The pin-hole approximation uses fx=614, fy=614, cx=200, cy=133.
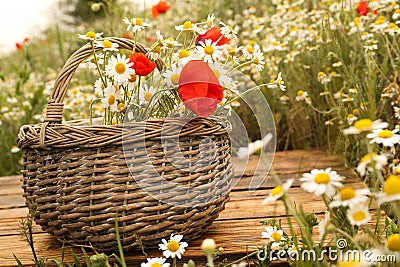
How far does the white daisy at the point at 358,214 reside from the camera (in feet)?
2.65

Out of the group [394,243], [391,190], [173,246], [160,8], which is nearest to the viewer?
[391,190]

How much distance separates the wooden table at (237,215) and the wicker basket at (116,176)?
3.2 inches

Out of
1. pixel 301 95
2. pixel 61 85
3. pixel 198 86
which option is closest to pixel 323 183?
pixel 198 86

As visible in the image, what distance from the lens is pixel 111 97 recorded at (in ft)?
4.42

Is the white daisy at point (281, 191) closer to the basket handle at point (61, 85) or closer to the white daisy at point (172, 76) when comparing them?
the white daisy at point (172, 76)

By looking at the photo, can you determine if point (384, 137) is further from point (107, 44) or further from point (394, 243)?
point (107, 44)

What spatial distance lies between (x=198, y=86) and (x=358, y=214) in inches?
21.4

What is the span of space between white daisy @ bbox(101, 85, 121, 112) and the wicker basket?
0.23 ft

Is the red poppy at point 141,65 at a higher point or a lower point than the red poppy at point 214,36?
lower

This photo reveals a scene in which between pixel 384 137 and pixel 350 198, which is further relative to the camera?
pixel 384 137

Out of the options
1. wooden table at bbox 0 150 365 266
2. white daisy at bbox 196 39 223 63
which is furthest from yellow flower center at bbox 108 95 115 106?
wooden table at bbox 0 150 365 266

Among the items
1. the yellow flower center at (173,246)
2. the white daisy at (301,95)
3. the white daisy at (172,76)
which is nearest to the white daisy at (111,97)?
the white daisy at (172,76)

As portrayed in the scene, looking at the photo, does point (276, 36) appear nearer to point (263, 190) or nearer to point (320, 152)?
point (320, 152)

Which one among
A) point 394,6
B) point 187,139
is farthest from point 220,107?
point 394,6
